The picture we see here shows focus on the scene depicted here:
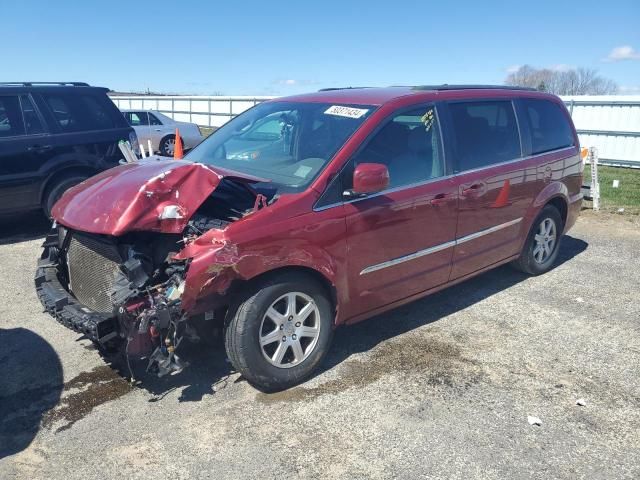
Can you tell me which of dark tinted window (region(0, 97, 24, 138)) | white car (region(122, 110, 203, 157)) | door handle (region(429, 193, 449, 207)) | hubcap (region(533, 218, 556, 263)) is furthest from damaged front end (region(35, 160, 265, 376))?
white car (region(122, 110, 203, 157))

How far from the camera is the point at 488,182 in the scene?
4.77 meters

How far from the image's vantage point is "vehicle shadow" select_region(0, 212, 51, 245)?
291 inches

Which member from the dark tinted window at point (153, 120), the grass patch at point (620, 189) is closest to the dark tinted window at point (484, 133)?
the grass patch at point (620, 189)

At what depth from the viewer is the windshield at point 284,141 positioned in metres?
3.89

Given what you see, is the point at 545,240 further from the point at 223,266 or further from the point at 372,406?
the point at 223,266

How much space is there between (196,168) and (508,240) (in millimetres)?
3183

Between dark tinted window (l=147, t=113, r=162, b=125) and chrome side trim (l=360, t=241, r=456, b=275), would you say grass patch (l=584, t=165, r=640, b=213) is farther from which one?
dark tinted window (l=147, t=113, r=162, b=125)

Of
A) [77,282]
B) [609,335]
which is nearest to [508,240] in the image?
[609,335]

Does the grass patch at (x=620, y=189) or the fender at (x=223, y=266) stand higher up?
the grass patch at (x=620, y=189)

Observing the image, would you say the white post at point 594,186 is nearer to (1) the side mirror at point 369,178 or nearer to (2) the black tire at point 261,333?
(1) the side mirror at point 369,178

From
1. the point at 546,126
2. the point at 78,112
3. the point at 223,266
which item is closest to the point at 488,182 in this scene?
the point at 546,126

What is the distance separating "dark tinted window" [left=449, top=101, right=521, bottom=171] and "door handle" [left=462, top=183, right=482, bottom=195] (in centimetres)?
16

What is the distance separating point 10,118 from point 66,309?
4642mm

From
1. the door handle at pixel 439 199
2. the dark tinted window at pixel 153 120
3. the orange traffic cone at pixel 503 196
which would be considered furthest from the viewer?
the dark tinted window at pixel 153 120
